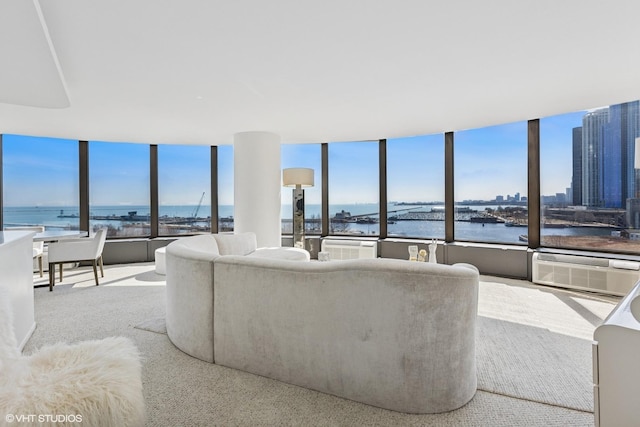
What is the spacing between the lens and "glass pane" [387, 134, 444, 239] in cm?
614

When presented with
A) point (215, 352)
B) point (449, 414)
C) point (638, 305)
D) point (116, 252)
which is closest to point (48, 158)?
point (116, 252)

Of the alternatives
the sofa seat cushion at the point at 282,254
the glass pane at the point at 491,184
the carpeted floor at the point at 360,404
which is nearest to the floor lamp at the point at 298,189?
the sofa seat cushion at the point at 282,254

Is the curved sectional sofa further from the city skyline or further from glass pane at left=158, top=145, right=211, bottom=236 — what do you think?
glass pane at left=158, top=145, right=211, bottom=236

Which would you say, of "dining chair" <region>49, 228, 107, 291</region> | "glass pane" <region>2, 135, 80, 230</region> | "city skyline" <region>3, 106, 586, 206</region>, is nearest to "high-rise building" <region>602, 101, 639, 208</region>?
"city skyline" <region>3, 106, 586, 206</region>

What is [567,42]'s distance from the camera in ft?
8.48

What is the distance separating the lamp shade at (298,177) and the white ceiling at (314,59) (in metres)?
1.17

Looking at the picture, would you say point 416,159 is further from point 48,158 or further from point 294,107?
point 48,158

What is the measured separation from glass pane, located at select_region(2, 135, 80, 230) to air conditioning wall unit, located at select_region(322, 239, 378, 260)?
5091 mm

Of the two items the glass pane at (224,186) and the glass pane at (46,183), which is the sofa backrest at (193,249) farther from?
the glass pane at (46,183)

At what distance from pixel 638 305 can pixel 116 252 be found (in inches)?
287

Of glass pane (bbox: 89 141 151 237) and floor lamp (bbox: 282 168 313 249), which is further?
glass pane (bbox: 89 141 151 237)

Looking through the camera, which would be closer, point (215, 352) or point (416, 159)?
point (215, 352)

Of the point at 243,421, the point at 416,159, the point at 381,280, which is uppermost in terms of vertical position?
the point at 416,159

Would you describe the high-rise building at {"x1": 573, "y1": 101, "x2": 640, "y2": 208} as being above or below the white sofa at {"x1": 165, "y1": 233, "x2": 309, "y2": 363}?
above
